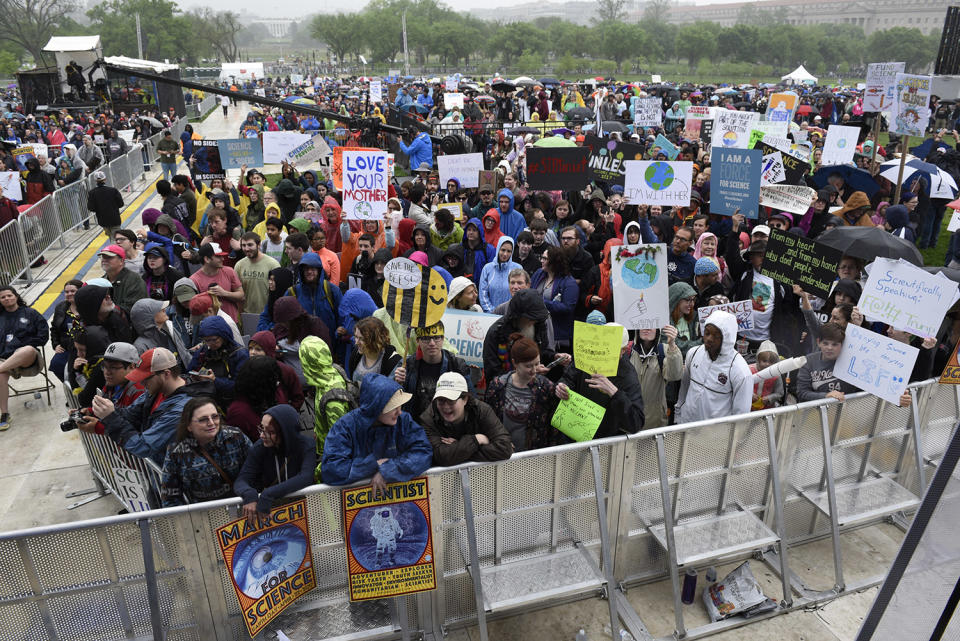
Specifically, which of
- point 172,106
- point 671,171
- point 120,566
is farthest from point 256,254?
point 172,106

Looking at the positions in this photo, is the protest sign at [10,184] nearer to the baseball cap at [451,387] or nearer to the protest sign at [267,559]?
the protest sign at [267,559]

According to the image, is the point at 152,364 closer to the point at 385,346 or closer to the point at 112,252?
the point at 385,346

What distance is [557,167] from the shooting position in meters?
10.0

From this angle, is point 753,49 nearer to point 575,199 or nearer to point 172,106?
point 172,106

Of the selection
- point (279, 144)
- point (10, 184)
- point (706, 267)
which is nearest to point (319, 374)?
point (706, 267)

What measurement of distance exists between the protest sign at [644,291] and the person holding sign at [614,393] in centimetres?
94

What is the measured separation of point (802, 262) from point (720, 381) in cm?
182

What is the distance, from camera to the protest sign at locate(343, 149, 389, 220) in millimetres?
8430

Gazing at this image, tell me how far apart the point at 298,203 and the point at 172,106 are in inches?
1357

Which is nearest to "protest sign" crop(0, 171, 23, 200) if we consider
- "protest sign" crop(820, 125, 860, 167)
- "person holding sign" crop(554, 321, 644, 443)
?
"person holding sign" crop(554, 321, 644, 443)

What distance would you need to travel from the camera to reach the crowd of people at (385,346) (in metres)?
4.23

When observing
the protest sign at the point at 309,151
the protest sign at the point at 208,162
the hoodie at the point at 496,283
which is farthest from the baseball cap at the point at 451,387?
the protest sign at the point at 208,162

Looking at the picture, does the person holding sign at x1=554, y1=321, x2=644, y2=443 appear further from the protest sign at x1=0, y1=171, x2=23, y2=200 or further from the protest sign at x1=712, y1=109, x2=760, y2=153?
the protest sign at x1=0, y1=171, x2=23, y2=200

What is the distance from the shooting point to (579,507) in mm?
4645
